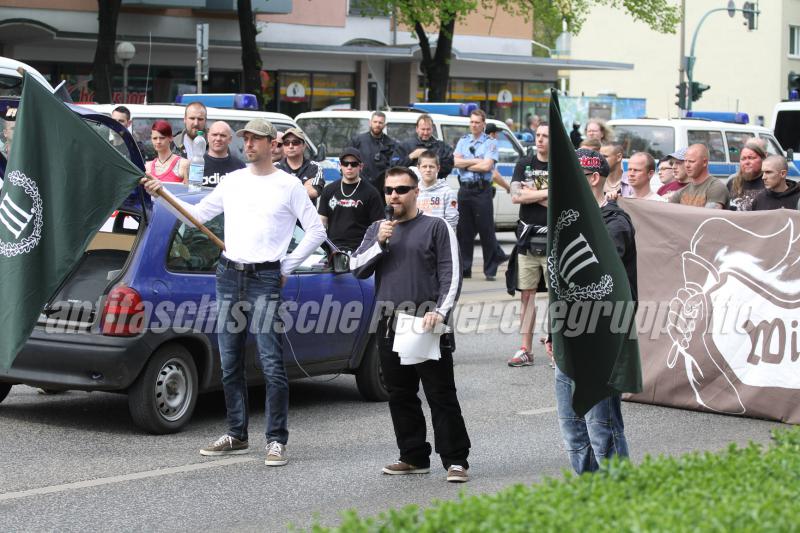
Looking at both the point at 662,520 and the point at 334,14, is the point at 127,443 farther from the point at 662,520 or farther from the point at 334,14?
the point at 334,14

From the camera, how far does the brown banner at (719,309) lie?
9453mm

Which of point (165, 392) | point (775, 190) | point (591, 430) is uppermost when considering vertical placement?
point (775, 190)

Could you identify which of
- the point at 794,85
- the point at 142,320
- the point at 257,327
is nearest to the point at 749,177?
the point at 257,327

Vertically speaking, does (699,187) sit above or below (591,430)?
above

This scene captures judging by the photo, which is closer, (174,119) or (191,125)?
(191,125)

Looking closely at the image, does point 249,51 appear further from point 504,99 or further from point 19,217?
point 19,217

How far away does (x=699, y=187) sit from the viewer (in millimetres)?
11062

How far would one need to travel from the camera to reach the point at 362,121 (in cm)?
2078

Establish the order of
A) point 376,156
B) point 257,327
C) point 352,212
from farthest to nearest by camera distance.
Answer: point 376,156, point 352,212, point 257,327

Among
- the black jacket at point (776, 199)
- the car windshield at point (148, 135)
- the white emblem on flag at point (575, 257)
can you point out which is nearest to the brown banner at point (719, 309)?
the black jacket at point (776, 199)

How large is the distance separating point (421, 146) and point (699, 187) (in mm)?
4812

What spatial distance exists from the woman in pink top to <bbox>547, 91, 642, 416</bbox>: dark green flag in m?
6.50

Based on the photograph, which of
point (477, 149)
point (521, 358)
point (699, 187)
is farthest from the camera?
point (477, 149)

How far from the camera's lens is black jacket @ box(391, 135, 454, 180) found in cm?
1493
